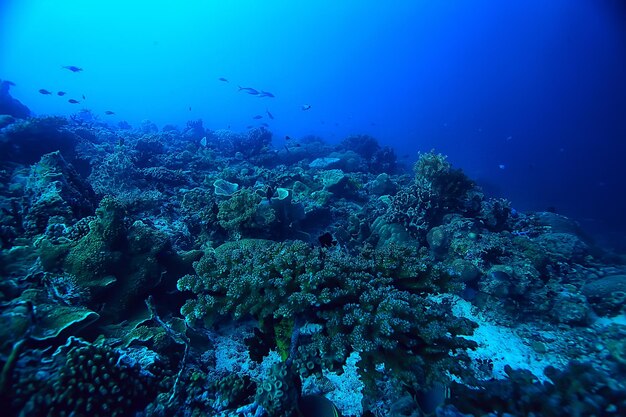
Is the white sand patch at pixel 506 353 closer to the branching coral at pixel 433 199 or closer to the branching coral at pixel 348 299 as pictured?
the branching coral at pixel 348 299

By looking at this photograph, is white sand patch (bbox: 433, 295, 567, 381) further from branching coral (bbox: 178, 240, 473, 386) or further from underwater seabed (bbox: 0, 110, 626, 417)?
branching coral (bbox: 178, 240, 473, 386)

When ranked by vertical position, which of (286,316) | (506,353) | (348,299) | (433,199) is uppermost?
(433,199)

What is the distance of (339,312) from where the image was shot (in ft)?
10.5

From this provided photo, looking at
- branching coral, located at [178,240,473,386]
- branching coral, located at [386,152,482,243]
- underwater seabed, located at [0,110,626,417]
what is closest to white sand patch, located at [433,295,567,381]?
underwater seabed, located at [0,110,626,417]

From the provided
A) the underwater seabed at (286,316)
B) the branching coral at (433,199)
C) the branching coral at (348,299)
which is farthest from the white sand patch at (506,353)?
the branching coral at (433,199)

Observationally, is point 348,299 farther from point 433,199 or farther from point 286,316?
point 433,199

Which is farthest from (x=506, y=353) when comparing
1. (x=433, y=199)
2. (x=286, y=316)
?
(x=433, y=199)

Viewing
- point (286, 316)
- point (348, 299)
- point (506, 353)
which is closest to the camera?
point (286, 316)

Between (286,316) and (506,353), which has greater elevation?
(506,353)

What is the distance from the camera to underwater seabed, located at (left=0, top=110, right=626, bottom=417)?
2791mm

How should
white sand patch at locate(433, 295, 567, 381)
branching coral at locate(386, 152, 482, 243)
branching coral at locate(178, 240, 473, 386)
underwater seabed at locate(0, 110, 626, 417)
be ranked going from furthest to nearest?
branching coral at locate(386, 152, 482, 243) < white sand patch at locate(433, 295, 567, 381) < branching coral at locate(178, 240, 473, 386) < underwater seabed at locate(0, 110, 626, 417)

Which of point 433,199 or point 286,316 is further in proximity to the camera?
point 433,199

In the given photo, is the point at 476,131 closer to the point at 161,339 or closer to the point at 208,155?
the point at 208,155

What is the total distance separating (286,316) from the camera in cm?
315
